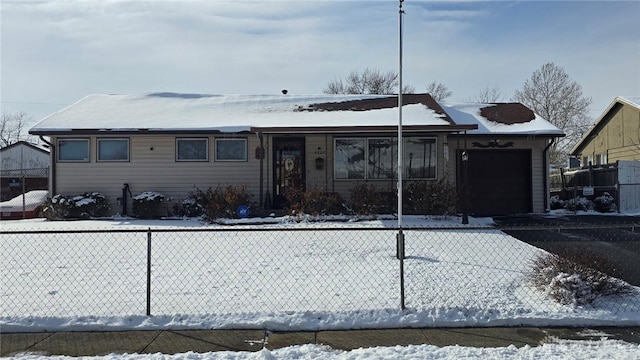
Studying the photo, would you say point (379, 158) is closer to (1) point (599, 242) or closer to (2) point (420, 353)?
(1) point (599, 242)

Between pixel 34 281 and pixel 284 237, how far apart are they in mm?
5064

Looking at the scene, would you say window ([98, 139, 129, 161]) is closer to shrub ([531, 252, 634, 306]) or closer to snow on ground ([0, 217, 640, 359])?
snow on ground ([0, 217, 640, 359])

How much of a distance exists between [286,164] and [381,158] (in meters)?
3.08

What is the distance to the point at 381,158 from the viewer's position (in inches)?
635

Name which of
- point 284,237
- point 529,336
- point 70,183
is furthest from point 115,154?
point 529,336

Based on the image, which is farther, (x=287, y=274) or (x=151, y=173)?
(x=151, y=173)

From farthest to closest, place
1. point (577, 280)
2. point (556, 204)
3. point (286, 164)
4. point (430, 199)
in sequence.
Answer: point (556, 204) → point (286, 164) → point (430, 199) → point (577, 280)

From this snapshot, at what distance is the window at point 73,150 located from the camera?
1638 centimetres

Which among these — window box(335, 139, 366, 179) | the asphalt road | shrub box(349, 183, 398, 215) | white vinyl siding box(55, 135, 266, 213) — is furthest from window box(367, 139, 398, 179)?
the asphalt road

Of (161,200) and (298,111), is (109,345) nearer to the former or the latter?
(161,200)

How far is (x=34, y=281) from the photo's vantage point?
7387mm

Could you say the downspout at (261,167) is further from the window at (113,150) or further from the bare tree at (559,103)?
the bare tree at (559,103)

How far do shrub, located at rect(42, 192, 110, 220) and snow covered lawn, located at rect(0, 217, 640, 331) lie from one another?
4.67 m

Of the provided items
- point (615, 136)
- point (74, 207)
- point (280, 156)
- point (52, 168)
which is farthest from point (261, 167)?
point (615, 136)
